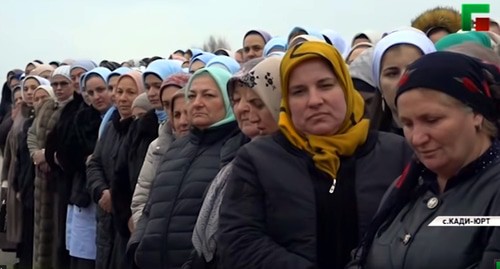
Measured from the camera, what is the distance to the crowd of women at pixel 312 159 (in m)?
2.44

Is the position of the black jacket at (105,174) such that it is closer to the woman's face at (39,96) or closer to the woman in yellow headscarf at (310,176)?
the woman's face at (39,96)

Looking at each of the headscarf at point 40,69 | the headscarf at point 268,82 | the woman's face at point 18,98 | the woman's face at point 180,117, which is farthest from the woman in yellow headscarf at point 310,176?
the headscarf at point 40,69

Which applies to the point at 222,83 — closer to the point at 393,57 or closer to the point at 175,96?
the point at 175,96

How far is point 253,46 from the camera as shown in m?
8.66

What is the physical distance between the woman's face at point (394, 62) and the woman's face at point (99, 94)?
14.1 feet

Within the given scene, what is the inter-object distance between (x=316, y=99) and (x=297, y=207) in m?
0.41

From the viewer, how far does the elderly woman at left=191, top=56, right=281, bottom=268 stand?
373cm

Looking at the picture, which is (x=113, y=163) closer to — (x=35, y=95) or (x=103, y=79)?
(x=103, y=79)

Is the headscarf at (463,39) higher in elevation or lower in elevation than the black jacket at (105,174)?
higher

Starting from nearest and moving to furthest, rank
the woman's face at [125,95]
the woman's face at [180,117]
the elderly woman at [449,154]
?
the elderly woman at [449,154] → the woman's face at [180,117] → the woman's face at [125,95]

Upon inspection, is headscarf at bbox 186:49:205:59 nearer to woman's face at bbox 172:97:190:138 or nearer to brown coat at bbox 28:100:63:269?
brown coat at bbox 28:100:63:269

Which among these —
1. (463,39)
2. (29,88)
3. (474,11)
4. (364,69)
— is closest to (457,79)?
(474,11)

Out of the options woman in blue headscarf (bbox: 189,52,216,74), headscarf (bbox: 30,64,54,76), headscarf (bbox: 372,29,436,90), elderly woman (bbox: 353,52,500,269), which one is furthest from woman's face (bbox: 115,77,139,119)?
elderly woman (bbox: 353,52,500,269)

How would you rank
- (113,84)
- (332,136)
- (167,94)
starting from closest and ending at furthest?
(332,136) < (167,94) < (113,84)
